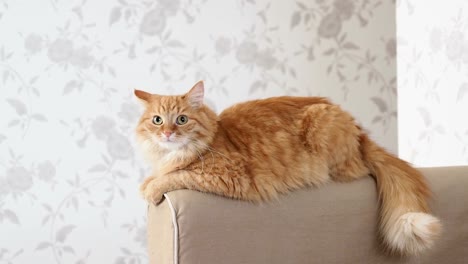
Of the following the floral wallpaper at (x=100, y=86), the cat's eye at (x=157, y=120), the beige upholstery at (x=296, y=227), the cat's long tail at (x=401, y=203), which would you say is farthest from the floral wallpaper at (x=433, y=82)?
the cat's eye at (x=157, y=120)

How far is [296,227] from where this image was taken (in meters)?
1.66

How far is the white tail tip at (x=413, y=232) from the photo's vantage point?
1.67 m

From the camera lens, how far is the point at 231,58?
121 inches

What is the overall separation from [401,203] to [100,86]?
1594 mm

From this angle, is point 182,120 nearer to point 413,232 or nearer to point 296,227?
point 296,227

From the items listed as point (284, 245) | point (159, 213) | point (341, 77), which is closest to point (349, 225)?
point (284, 245)

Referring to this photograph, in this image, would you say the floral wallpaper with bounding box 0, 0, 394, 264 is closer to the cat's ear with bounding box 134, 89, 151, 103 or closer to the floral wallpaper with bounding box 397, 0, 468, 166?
the floral wallpaper with bounding box 397, 0, 468, 166

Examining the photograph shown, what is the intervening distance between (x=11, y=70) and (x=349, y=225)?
5.67 ft

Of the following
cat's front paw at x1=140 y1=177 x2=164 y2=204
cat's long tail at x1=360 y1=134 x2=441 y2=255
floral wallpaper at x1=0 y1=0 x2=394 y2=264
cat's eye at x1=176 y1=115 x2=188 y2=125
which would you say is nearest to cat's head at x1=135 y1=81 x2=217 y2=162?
cat's eye at x1=176 y1=115 x2=188 y2=125

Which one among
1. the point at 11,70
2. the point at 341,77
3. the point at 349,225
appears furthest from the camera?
the point at 341,77

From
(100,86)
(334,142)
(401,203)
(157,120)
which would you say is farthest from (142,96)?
(100,86)

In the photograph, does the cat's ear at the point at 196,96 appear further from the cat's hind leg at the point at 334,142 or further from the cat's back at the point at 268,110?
the cat's hind leg at the point at 334,142

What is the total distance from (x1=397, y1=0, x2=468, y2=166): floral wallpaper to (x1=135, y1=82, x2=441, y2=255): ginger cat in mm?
918

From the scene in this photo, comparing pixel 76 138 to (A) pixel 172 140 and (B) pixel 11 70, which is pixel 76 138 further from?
(A) pixel 172 140
